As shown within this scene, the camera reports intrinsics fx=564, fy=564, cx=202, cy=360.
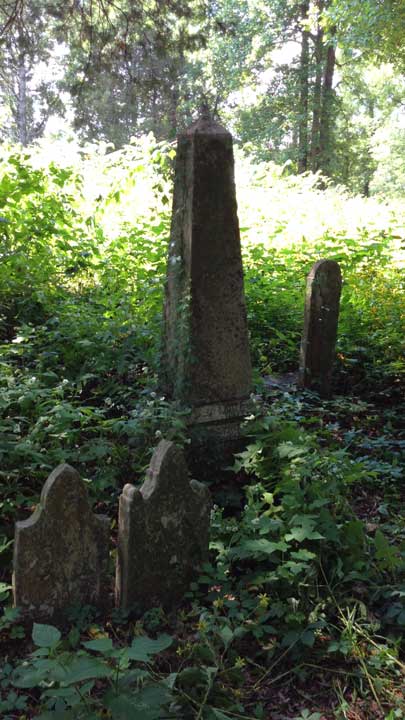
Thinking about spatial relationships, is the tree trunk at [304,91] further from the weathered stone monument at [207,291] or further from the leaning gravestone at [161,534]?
the leaning gravestone at [161,534]

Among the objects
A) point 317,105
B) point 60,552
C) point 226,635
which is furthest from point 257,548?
point 317,105

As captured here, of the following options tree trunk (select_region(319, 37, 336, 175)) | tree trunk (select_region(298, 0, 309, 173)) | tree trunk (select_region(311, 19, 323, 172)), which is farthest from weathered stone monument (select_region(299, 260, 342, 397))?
tree trunk (select_region(298, 0, 309, 173))

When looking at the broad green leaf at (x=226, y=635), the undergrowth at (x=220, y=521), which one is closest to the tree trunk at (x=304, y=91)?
the undergrowth at (x=220, y=521)

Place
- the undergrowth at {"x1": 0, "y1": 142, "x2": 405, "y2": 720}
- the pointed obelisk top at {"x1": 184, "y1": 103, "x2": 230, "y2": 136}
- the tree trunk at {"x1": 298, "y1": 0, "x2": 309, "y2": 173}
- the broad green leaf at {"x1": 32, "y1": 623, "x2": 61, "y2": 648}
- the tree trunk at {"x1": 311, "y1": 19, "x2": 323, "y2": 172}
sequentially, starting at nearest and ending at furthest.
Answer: the broad green leaf at {"x1": 32, "y1": 623, "x2": 61, "y2": 648}, the undergrowth at {"x1": 0, "y1": 142, "x2": 405, "y2": 720}, the pointed obelisk top at {"x1": 184, "y1": 103, "x2": 230, "y2": 136}, the tree trunk at {"x1": 311, "y1": 19, "x2": 323, "y2": 172}, the tree trunk at {"x1": 298, "y1": 0, "x2": 309, "y2": 173}

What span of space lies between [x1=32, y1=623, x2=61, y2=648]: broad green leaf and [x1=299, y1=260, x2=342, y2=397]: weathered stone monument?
11.9 ft

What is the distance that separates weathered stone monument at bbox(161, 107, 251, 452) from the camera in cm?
336

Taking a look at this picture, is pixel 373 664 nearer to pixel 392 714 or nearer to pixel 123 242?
pixel 392 714

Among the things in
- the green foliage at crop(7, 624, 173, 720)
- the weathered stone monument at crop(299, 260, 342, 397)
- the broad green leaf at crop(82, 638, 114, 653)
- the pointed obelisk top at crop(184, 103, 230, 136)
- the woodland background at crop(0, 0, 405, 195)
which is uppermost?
the woodland background at crop(0, 0, 405, 195)

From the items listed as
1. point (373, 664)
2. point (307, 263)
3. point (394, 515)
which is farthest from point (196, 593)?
point (307, 263)

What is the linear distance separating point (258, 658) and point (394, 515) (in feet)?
4.36

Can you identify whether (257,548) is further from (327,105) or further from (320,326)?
(327,105)

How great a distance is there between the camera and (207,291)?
11.4ft

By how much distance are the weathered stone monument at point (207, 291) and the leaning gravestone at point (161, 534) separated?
3.17ft

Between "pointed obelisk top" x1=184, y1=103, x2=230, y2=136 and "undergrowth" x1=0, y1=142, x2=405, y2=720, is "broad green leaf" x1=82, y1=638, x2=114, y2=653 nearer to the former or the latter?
"undergrowth" x1=0, y1=142, x2=405, y2=720
